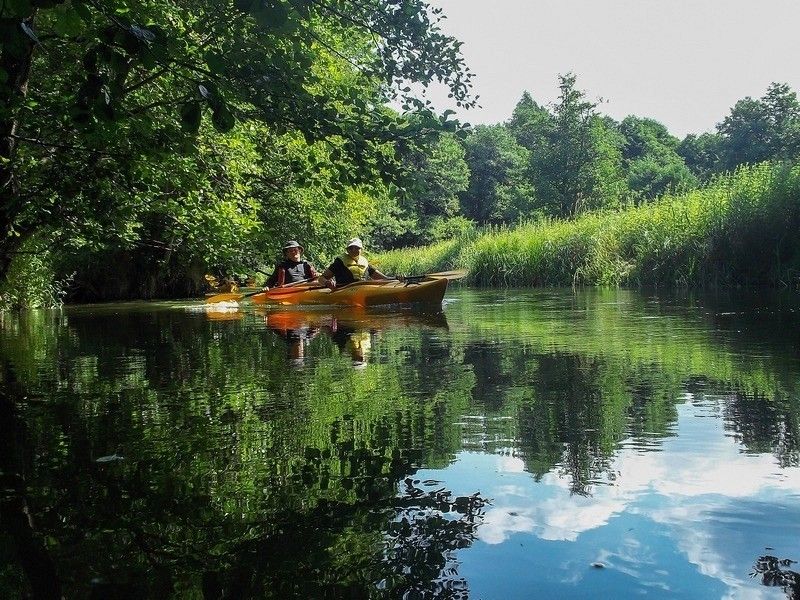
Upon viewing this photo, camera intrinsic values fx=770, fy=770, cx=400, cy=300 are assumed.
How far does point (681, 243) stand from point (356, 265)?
300 inches

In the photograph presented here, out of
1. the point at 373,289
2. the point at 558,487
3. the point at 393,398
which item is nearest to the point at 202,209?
the point at 373,289

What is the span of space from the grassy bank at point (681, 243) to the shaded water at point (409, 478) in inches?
426

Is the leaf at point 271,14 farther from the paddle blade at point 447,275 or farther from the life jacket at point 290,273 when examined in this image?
the life jacket at point 290,273

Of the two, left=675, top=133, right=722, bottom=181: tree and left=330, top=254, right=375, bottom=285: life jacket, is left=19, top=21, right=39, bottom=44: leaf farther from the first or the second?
left=675, top=133, right=722, bottom=181: tree

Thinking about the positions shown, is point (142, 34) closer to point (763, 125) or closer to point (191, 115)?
point (191, 115)

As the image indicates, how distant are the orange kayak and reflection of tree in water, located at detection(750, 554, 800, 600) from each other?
10940mm

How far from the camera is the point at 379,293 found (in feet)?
42.4

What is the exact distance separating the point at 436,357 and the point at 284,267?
10.1 metres

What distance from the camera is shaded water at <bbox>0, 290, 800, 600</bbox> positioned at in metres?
1.75

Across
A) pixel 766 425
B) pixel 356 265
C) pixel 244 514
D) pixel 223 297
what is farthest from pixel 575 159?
pixel 244 514

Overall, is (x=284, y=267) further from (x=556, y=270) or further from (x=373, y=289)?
(x=556, y=270)

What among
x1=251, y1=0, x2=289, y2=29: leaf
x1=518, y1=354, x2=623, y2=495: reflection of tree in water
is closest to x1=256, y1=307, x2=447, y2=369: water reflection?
x1=518, y1=354, x2=623, y2=495: reflection of tree in water

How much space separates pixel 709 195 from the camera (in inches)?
674

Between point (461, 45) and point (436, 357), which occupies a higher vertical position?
point (461, 45)
